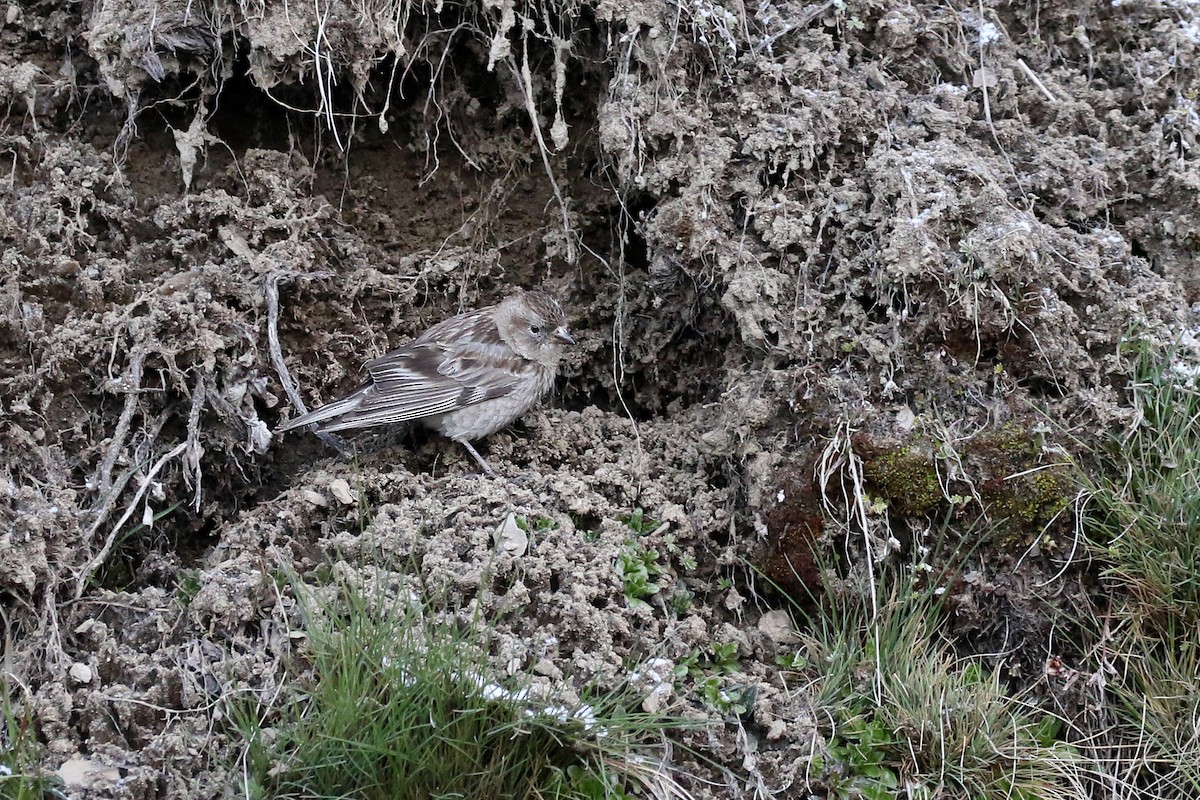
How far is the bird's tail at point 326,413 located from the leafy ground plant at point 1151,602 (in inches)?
130

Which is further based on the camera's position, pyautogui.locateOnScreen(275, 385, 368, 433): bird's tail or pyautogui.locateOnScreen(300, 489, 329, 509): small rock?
pyautogui.locateOnScreen(275, 385, 368, 433): bird's tail

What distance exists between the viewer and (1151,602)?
4.42 m

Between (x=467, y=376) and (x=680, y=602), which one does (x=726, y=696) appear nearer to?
(x=680, y=602)

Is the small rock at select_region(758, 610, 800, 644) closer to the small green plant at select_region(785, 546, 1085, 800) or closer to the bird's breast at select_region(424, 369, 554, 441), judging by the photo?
the small green plant at select_region(785, 546, 1085, 800)

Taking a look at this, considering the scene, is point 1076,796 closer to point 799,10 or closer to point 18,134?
point 799,10

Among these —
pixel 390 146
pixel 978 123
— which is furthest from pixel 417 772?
pixel 978 123

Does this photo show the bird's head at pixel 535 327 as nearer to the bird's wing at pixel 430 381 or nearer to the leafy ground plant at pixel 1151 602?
the bird's wing at pixel 430 381

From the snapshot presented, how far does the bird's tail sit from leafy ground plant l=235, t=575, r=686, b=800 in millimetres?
1369

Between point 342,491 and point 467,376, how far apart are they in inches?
36.7

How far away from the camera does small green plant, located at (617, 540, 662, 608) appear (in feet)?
15.1

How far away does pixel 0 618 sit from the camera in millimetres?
4305

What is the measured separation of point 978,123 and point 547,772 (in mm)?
3896

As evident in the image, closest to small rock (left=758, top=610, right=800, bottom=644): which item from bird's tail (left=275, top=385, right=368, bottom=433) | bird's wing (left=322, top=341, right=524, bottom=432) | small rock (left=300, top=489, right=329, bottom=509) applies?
bird's wing (left=322, top=341, right=524, bottom=432)

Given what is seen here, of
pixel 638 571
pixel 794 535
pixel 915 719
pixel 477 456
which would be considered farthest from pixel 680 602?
pixel 477 456
